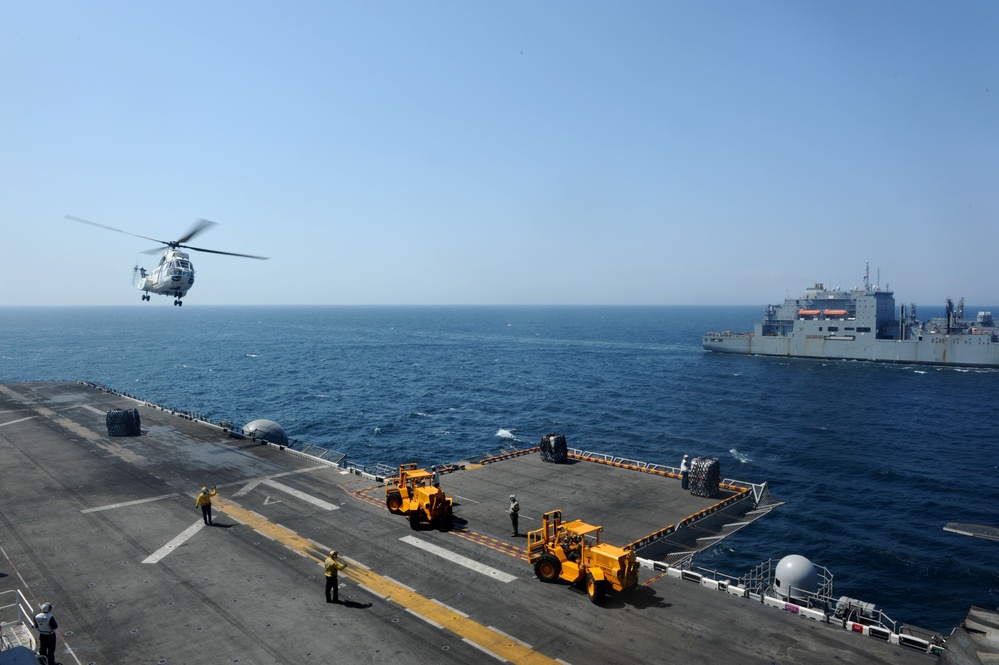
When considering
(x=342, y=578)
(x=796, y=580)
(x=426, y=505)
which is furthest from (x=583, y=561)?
(x=342, y=578)

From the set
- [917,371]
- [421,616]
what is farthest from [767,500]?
[917,371]

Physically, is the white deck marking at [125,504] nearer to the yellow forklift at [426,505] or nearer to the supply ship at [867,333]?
the yellow forklift at [426,505]

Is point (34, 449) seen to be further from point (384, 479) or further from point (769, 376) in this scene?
point (769, 376)

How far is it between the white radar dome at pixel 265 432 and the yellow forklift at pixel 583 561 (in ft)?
102

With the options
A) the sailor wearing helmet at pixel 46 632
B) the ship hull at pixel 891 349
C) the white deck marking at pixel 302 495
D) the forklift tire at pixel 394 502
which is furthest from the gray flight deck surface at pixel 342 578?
the ship hull at pixel 891 349

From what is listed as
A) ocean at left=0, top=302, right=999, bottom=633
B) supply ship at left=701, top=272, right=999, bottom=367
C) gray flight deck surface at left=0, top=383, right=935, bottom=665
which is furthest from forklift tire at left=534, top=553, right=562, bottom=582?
supply ship at left=701, top=272, right=999, bottom=367

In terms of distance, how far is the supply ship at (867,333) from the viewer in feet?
378

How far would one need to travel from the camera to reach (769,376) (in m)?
110

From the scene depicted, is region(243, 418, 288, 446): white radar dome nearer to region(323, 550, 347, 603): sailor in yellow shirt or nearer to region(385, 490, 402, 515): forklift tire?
region(385, 490, 402, 515): forklift tire

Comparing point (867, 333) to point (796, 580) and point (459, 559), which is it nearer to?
point (796, 580)

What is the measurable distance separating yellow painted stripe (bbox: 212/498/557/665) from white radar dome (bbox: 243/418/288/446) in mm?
19027

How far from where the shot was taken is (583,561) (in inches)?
881

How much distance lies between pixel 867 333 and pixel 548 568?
124 meters

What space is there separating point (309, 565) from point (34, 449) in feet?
110
